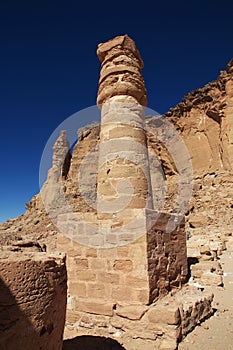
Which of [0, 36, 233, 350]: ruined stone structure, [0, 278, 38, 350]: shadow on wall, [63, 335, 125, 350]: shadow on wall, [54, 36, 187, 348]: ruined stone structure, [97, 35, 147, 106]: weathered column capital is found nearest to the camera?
[0, 278, 38, 350]: shadow on wall

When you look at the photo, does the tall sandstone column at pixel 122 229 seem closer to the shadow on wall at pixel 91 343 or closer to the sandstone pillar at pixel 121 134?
the sandstone pillar at pixel 121 134

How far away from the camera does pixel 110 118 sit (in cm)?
638

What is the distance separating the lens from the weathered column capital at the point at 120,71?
6.50 meters

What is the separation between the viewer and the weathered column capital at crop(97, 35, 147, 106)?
21.3 ft

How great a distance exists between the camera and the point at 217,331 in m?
4.33

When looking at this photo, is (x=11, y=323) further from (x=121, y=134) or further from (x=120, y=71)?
(x=120, y=71)

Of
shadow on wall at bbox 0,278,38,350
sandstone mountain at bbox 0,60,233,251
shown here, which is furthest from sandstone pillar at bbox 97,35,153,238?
sandstone mountain at bbox 0,60,233,251

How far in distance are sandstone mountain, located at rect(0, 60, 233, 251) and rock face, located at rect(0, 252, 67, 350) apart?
1420 centimetres

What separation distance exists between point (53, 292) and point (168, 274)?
3374 mm

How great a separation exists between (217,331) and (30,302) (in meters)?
3.66

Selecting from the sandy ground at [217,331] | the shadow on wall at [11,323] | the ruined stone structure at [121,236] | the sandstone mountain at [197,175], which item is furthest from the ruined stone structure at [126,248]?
the sandstone mountain at [197,175]

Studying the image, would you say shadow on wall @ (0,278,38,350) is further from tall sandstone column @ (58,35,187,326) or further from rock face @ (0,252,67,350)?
tall sandstone column @ (58,35,187,326)

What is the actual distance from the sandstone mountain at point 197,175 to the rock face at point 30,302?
46.6 ft

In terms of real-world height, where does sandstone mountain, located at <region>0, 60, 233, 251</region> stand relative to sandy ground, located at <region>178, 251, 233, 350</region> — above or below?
above
